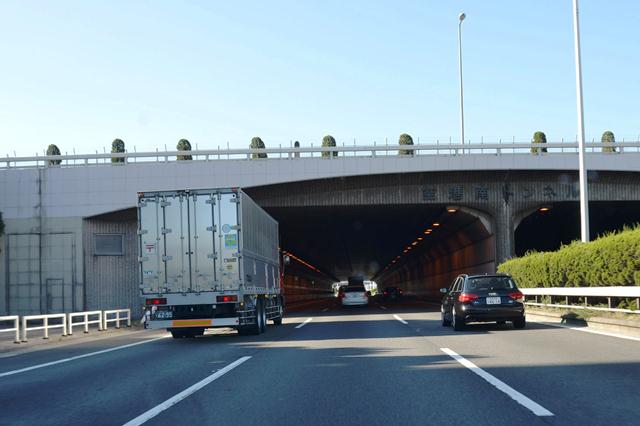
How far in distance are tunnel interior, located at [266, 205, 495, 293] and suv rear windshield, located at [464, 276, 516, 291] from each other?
18.6m

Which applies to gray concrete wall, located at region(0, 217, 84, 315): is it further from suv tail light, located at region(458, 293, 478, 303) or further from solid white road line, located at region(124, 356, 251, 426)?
solid white road line, located at region(124, 356, 251, 426)

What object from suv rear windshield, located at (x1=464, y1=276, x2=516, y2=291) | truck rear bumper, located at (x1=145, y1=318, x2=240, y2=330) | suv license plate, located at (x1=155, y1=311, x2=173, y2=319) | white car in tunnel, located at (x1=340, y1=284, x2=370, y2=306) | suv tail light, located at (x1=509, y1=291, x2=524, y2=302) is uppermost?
suv rear windshield, located at (x1=464, y1=276, x2=516, y2=291)

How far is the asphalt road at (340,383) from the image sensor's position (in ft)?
23.5

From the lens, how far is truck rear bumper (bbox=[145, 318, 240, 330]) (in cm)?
1791

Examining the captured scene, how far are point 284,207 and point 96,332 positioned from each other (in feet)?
47.9

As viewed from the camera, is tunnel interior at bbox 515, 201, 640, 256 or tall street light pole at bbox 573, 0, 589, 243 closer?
tall street light pole at bbox 573, 0, 589, 243

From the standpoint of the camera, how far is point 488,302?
18.4 metres

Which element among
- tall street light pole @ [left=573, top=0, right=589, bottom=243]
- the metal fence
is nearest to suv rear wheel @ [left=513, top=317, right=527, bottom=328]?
tall street light pole @ [left=573, top=0, right=589, bottom=243]

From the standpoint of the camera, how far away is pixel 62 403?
331 inches

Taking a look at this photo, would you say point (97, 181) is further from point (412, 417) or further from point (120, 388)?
point (412, 417)

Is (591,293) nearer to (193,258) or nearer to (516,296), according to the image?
(516,296)

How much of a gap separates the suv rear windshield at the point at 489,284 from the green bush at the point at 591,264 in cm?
281

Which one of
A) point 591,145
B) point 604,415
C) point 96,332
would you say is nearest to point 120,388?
point 604,415

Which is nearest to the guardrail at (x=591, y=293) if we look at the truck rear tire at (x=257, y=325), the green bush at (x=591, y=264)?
the green bush at (x=591, y=264)
